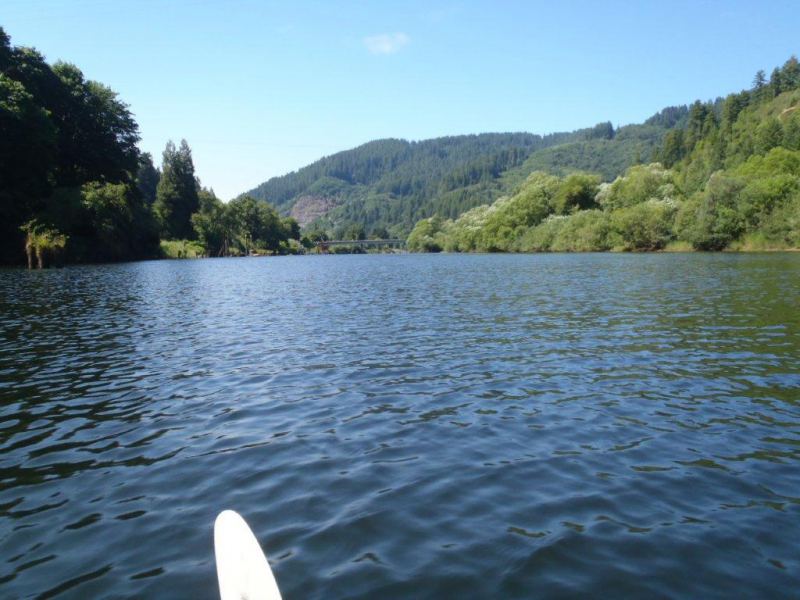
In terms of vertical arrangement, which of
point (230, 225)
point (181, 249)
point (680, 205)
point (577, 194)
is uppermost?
point (577, 194)

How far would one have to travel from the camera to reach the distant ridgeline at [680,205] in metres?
86.5

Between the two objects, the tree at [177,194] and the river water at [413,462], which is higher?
the tree at [177,194]

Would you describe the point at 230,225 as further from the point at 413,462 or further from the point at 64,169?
the point at 413,462

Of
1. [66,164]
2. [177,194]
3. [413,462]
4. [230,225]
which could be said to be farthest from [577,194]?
[413,462]

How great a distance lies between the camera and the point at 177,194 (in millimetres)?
145625

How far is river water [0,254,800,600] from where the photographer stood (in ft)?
18.5

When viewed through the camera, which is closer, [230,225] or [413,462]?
[413,462]

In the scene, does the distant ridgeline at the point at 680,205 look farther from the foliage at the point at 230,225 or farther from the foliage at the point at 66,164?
the foliage at the point at 66,164

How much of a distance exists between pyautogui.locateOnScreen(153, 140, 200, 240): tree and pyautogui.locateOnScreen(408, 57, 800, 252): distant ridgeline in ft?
268

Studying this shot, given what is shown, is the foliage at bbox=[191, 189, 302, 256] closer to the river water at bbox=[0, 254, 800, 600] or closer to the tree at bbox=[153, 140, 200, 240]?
the tree at bbox=[153, 140, 200, 240]

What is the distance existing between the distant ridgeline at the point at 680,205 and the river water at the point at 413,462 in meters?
79.7

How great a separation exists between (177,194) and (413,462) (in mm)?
152297

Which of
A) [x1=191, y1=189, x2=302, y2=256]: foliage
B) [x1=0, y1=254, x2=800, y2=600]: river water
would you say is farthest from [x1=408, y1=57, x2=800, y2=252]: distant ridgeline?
[x1=0, y1=254, x2=800, y2=600]: river water

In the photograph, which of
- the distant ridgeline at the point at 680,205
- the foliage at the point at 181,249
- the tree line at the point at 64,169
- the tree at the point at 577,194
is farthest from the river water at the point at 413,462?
the tree at the point at 577,194
